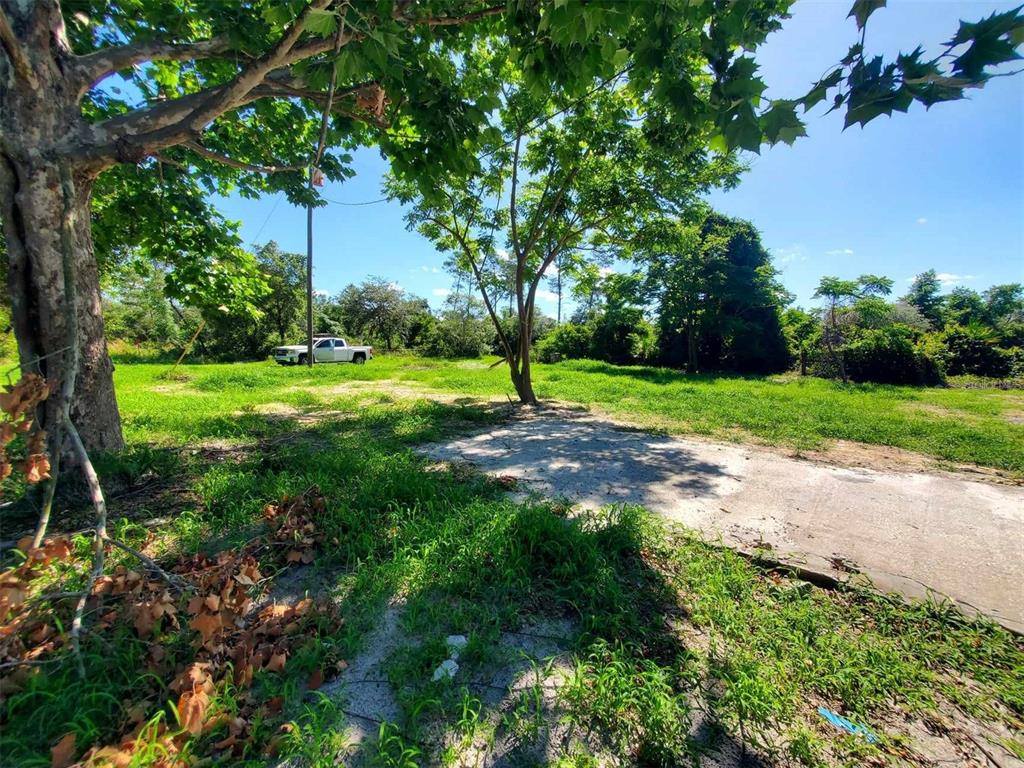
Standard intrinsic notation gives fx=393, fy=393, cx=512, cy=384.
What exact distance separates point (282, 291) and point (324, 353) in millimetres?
8612

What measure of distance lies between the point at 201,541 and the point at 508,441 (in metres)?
3.51

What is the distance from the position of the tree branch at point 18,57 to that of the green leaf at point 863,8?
4.31 m

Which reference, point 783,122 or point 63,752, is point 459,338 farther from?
point 63,752

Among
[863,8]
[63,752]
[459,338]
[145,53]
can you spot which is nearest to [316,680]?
[63,752]

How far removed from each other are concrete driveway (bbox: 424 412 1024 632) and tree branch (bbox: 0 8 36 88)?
412cm

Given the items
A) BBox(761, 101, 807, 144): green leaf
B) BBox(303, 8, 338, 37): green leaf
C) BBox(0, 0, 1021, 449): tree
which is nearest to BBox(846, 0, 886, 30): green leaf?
BBox(0, 0, 1021, 449): tree

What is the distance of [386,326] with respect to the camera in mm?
33812

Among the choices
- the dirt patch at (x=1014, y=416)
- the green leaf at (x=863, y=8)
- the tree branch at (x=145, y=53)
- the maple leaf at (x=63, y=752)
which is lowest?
the maple leaf at (x=63, y=752)

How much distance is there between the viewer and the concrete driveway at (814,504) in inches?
95.6

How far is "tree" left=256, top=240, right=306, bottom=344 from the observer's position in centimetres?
2692

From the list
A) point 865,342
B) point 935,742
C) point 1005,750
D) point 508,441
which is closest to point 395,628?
point 935,742

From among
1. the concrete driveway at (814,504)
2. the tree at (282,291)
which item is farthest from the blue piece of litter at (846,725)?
the tree at (282,291)

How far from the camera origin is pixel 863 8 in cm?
147

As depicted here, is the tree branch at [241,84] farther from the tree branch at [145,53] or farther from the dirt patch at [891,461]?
the dirt patch at [891,461]
